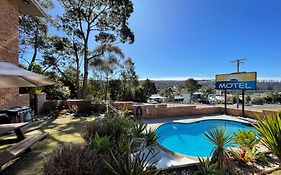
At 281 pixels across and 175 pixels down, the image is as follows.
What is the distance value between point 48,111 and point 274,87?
90798 mm

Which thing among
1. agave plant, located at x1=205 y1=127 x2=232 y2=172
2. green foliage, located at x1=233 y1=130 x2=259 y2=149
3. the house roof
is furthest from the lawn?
the house roof

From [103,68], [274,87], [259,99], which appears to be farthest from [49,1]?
[274,87]

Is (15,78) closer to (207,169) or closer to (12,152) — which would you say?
(12,152)

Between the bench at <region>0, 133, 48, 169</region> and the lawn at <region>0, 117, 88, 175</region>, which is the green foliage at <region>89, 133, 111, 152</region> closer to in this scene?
the lawn at <region>0, 117, 88, 175</region>

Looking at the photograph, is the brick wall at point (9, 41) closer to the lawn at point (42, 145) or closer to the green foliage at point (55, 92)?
the lawn at point (42, 145)

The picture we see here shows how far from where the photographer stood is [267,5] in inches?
520

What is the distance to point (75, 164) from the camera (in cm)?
306

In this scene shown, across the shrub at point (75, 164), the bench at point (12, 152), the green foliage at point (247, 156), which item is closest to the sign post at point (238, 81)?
the green foliage at point (247, 156)

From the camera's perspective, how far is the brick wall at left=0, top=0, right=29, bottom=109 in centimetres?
834

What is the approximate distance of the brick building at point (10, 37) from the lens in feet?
27.5

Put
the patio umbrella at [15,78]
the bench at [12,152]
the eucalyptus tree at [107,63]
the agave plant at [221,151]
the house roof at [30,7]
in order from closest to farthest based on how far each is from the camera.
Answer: the bench at [12,152]
the patio umbrella at [15,78]
the agave plant at [221,151]
the house roof at [30,7]
the eucalyptus tree at [107,63]

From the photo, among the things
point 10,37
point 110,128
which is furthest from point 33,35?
point 110,128

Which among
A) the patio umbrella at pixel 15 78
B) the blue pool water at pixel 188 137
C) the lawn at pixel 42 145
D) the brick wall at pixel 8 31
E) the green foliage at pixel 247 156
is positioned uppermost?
the brick wall at pixel 8 31

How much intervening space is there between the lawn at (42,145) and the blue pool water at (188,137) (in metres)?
3.59
